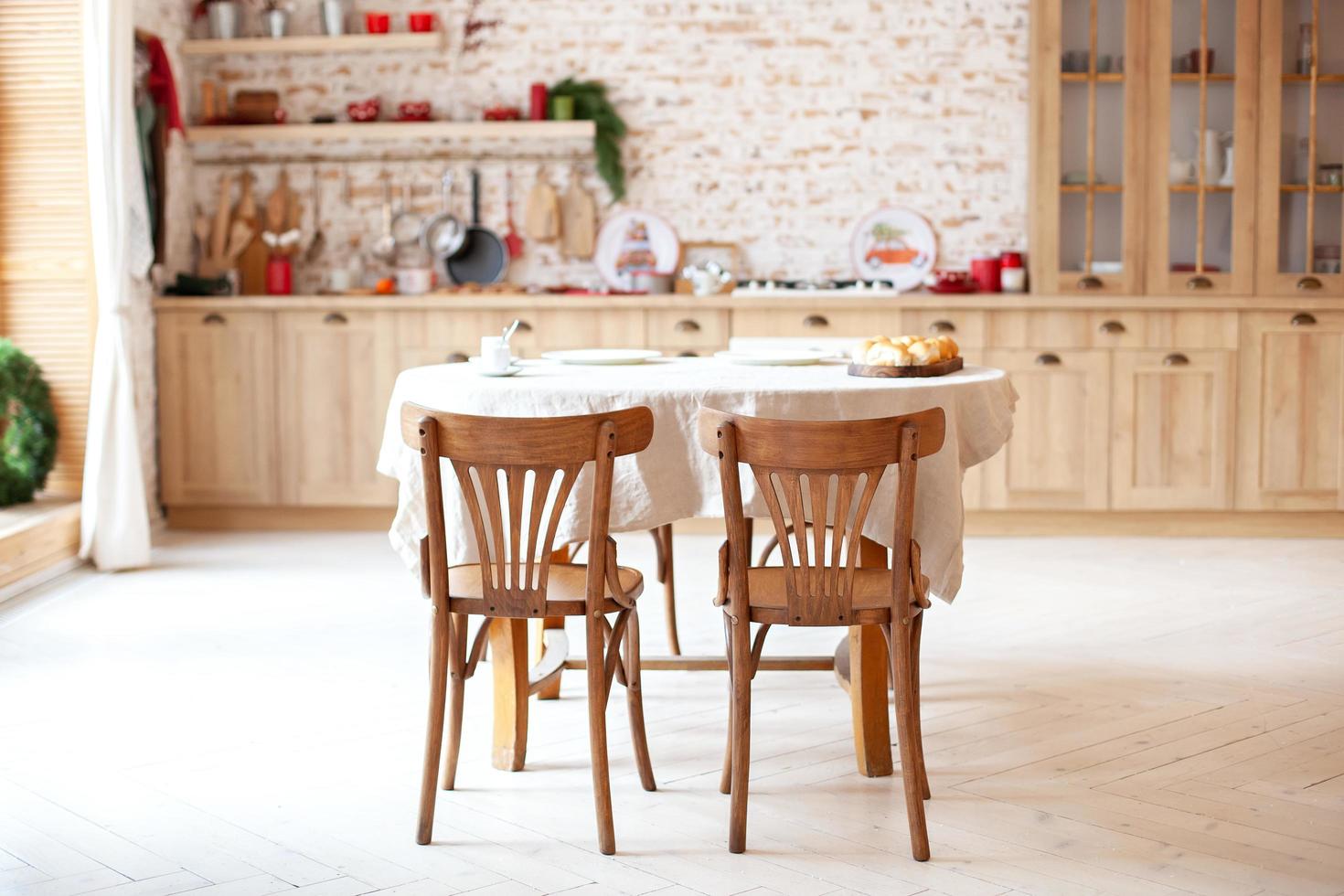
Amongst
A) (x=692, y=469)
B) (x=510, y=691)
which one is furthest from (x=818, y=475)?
(x=510, y=691)

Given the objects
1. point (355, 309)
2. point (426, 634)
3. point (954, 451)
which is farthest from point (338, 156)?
point (954, 451)

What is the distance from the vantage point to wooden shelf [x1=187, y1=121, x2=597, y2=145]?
235 inches

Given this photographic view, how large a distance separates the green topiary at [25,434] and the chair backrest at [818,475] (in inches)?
134

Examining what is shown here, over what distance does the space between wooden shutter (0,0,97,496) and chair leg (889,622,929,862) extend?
3.73 m

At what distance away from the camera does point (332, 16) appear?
604cm

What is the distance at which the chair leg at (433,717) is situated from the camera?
2.55 meters

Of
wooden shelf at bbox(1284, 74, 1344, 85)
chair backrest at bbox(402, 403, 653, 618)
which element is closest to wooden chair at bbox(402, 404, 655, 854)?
chair backrest at bbox(402, 403, 653, 618)

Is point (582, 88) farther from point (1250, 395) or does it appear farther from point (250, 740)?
point (250, 740)

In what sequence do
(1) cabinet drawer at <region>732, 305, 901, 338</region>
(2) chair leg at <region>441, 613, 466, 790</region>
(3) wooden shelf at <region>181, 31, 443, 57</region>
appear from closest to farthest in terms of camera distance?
(2) chair leg at <region>441, 613, 466, 790</region>, (1) cabinet drawer at <region>732, 305, 901, 338</region>, (3) wooden shelf at <region>181, 31, 443, 57</region>

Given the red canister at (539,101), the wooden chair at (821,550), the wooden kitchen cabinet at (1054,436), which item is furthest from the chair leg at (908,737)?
the red canister at (539,101)

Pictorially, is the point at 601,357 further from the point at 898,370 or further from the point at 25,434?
the point at 25,434

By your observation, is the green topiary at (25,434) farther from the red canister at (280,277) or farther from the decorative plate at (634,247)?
the decorative plate at (634,247)

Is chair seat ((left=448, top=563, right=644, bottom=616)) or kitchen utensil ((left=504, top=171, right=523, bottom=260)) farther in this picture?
kitchen utensil ((left=504, top=171, right=523, bottom=260))

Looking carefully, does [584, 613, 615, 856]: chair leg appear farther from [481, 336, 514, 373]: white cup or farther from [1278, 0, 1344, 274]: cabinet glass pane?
[1278, 0, 1344, 274]: cabinet glass pane
